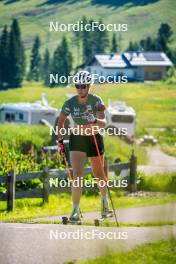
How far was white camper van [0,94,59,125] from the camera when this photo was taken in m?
16.7

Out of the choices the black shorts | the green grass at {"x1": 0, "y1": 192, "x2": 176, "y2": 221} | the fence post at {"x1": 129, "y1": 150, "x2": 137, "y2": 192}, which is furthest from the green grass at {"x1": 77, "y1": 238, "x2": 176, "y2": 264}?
the fence post at {"x1": 129, "y1": 150, "x2": 137, "y2": 192}

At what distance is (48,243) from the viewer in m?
5.93

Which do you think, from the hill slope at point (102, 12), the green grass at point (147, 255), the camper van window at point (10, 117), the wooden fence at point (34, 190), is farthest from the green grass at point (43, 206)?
the camper van window at point (10, 117)

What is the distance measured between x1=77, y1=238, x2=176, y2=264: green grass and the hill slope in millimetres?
3630

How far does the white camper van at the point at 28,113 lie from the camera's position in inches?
659

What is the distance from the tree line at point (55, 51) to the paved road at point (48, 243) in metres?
2.30

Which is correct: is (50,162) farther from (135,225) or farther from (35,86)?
(135,225)

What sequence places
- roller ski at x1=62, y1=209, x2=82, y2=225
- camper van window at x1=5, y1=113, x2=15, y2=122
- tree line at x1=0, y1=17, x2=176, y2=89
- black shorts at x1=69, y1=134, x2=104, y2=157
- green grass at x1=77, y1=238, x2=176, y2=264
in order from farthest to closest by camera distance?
camper van window at x1=5, y1=113, x2=15, y2=122
tree line at x1=0, y1=17, x2=176, y2=89
roller ski at x1=62, y1=209, x2=82, y2=225
black shorts at x1=69, y1=134, x2=104, y2=157
green grass at x1=77, y1=238, x2=176, y2=264

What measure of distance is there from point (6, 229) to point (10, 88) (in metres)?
6.52

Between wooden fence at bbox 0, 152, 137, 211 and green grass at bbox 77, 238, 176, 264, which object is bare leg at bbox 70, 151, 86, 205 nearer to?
green grass at bbox 77, 238, 176, 264

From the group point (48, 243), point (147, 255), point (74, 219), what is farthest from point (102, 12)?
point (147, 255)

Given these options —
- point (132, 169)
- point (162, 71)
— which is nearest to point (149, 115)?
point (132, 169)

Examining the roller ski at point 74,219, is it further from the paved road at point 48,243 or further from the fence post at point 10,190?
the fence post at point 10,190

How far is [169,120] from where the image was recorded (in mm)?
11156
